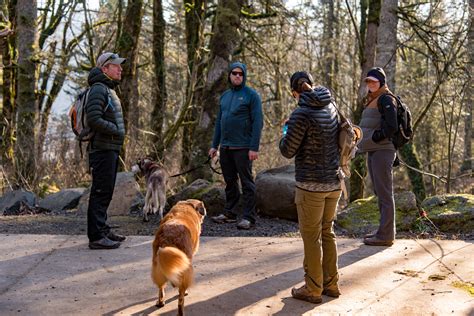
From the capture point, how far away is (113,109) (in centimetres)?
638

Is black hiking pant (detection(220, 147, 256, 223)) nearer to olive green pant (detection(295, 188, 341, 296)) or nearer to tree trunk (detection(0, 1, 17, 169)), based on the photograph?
olive green pant (detection(295, 188, 341, 296))

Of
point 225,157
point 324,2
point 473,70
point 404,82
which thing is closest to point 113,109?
point 225,157

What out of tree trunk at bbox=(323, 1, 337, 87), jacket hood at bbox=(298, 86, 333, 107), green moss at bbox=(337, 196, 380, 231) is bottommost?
green moss at bbox=(337, 196, 380, 231)

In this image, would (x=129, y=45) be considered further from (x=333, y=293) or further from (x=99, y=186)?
(x=333, y=293)

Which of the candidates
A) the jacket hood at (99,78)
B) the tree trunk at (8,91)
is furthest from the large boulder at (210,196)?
the tree trunk at (8,91)

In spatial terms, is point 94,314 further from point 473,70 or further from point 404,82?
point 404,82

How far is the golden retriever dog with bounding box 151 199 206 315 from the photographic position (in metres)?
4.11

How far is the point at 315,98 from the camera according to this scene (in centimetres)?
463

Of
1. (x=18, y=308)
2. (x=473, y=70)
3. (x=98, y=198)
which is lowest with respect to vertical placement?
(x=18, y=308)

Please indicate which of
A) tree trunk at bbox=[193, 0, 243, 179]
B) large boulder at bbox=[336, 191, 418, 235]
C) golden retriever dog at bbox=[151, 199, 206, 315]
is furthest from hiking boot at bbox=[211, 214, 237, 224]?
golden retriever dog at bbox=[151, 199, 206, 315]

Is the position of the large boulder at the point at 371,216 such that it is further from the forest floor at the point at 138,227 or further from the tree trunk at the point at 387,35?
the tree trunk at the point at 387,35

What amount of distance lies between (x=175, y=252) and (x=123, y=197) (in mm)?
5652

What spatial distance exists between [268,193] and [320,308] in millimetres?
4260

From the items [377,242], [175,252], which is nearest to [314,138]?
[175,252]
